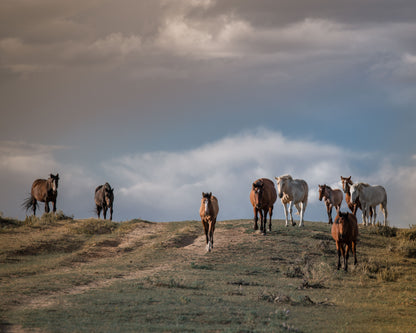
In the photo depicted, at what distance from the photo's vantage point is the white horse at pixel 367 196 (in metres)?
33.7

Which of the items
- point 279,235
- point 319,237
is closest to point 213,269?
point 279,235

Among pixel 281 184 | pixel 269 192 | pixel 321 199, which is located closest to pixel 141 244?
pixel 269 192

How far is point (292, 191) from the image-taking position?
2992 cm

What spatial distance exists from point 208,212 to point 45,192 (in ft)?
62.1

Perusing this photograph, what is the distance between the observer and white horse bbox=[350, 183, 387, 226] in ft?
110

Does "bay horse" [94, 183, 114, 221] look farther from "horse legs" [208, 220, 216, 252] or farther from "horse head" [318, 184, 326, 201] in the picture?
"horse head" [318, 184, 326, 201]

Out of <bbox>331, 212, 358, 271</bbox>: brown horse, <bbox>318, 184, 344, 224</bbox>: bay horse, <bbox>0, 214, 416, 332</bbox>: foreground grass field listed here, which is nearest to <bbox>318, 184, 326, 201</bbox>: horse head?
<bbox>318, 184, 344, 224</bbox>: bay horse

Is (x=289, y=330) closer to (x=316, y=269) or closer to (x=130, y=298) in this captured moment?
(x=130, y=298)

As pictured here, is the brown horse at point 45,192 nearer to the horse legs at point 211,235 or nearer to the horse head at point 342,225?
the horse legs at point 211,235

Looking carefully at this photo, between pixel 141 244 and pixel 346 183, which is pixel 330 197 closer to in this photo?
pixel 346 183

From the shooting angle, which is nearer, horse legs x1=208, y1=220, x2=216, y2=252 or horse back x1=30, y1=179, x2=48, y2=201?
horse legs x1=208, y1=220, x2=216, y2=252

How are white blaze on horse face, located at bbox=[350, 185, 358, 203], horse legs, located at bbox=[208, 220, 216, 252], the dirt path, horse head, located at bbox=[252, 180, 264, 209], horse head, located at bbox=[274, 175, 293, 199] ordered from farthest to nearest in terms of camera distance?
white blaze on horse face, located at bbox=[350, 185, 358, 203]
horse head, located at bbox=[274, 175, 293, 199]
horse head, located at bbox=[252, 180, 264, 209]
horse legs, located at bbox=[208, 220, 216, 252]
the dirt path

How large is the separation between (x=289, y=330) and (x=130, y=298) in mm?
5351

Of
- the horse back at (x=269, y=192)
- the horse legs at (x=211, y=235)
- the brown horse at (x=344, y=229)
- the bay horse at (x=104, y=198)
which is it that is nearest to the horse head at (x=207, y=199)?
the horse legs at (x=211, y=235)
